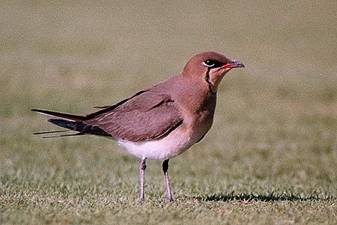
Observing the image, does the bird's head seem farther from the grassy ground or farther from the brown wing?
the grassy ground

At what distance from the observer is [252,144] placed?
14.9m

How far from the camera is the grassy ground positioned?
8297 mm

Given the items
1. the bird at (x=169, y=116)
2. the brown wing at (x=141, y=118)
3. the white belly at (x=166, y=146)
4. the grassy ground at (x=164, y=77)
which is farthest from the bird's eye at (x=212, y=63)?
the grassy ground at (x=164, y=77)

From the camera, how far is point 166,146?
848cm

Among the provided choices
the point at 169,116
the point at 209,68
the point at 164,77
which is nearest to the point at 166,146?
the point at 169,116

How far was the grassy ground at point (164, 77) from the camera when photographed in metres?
8.30

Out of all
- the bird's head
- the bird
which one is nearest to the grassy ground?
the bird

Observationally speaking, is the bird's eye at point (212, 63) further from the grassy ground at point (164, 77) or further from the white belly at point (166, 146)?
the grassy ground at point (164, 77)

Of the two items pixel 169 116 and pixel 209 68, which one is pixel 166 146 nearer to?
pixel 169 116

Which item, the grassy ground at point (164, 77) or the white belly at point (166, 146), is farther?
the white belly at point (166, 146)

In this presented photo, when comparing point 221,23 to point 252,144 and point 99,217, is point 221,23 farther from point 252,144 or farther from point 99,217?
point 99,217

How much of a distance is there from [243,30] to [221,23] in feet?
6.41

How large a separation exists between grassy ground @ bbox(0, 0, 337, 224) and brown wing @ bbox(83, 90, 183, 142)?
69 centimetres

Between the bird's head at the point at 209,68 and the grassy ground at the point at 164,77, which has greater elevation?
the bird's head at the point at 209,68
